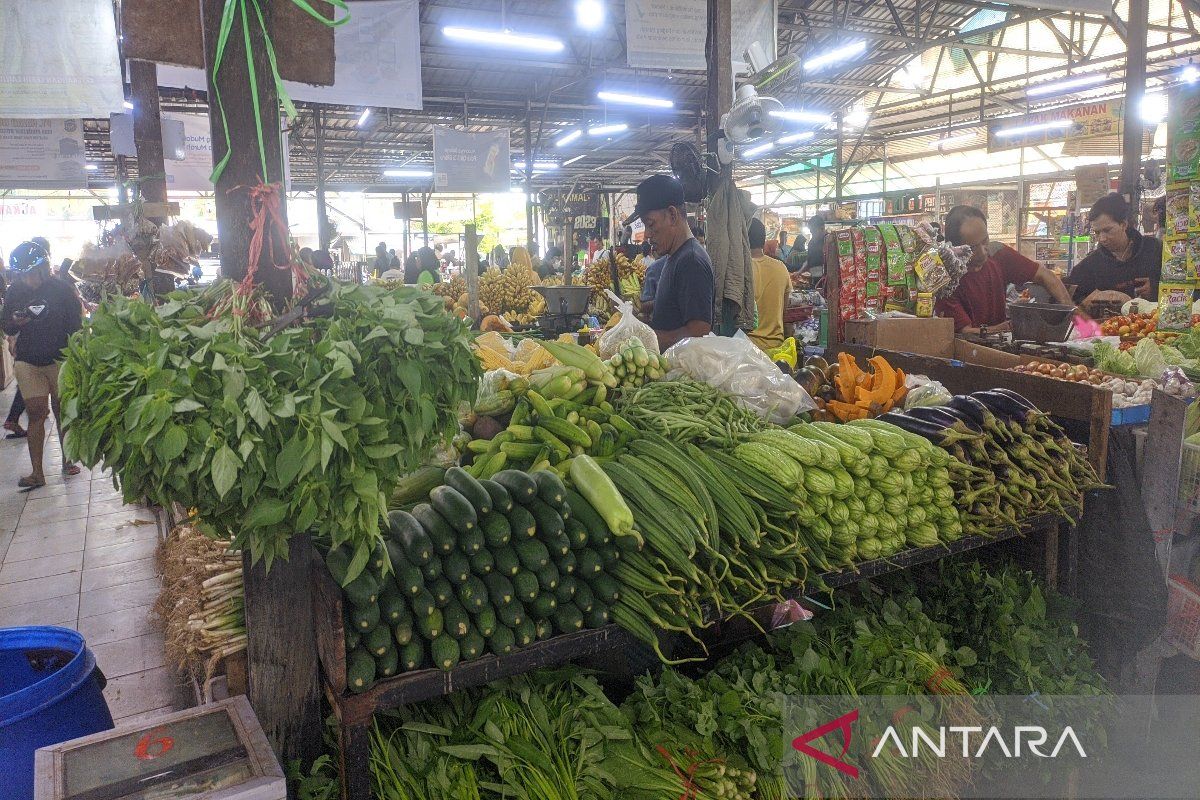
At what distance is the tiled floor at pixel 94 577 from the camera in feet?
12.3

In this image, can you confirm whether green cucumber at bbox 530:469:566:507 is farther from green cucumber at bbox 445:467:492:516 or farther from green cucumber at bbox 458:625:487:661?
green cucumber at bbox 458:625:487:661

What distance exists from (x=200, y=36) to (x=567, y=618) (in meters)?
1.90

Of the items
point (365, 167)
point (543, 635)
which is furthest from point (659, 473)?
point (365, 167)

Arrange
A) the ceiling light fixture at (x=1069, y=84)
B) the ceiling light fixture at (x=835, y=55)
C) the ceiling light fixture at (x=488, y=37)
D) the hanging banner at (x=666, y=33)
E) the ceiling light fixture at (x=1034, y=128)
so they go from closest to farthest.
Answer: the hanging banner at (x=666, y=33) < the ceiling light fixture at (x=488, y=37) < the ceiling light fixture at (x=835, y=55) < the ceiling light fixture at (x=1069, y=84) < the ceiling light fixture at (x=1034, y=128)

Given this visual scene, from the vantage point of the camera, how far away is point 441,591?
6.33ft

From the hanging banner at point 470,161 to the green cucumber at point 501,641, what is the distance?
10.3 m

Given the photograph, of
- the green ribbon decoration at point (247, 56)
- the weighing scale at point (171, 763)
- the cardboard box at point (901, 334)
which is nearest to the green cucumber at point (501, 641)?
the weighing scale at point (171, 763)

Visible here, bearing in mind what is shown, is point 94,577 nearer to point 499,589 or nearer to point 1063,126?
point 499,589

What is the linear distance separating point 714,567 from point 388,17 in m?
6.77

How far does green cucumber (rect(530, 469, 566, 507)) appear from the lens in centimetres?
212

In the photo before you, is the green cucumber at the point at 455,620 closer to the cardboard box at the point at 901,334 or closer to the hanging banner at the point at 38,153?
the cardboard box at the point at 901,334

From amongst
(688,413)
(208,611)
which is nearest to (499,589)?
(208,611)

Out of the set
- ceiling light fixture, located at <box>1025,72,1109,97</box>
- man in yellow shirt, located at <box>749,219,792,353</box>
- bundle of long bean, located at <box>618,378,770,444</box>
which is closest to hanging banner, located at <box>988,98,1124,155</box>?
ceiling light fixture, located at <box>1025,72,1109,97</box>

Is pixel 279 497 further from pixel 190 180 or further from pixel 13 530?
pixel 190 180
